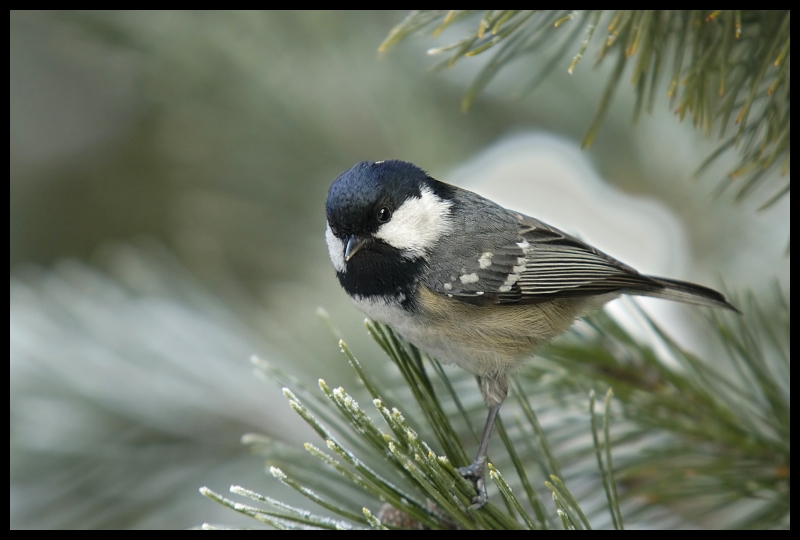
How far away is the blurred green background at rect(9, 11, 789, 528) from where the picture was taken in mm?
927

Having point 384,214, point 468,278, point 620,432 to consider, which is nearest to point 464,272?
point 468,278

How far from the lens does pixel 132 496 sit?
0.89 metres

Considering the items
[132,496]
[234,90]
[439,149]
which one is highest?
[234,90]

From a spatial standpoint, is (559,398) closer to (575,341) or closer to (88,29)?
(575,341)

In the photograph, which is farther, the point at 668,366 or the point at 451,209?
the point at 451,209

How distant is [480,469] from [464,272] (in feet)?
0.87

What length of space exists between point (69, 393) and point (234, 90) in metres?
0.56

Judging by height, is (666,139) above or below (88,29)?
below

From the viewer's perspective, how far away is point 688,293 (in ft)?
2.81

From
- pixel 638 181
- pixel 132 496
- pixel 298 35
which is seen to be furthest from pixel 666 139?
pixel 132 496

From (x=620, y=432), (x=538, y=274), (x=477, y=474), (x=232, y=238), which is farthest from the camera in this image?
(x=232, y=238)

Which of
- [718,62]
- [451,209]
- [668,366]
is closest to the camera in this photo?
[718,62]

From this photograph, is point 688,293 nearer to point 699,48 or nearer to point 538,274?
point 538,274

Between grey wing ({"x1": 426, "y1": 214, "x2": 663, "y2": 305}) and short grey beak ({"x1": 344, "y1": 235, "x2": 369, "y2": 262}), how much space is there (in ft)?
0.38
